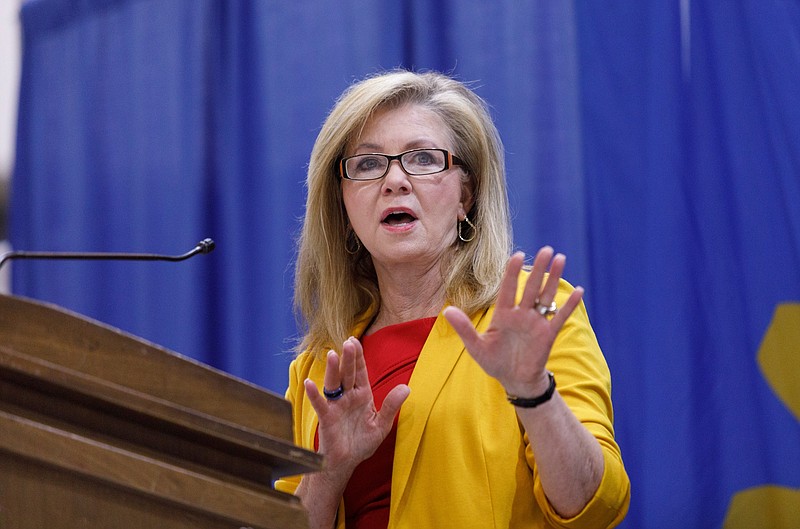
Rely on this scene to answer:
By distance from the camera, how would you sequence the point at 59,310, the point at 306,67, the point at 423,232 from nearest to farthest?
the point at 59,310 → the point at 423,232 → the point at 306,67

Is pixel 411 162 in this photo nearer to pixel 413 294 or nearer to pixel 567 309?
pixel 413 294

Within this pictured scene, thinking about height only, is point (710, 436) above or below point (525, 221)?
below

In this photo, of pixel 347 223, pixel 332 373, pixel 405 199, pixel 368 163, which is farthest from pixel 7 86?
pixel 332 373

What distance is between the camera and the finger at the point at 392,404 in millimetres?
1336

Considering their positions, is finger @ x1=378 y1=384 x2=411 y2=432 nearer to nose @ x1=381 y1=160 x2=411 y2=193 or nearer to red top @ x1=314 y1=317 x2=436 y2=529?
red top @ x1=314 y1=317 x2=436 y2=529

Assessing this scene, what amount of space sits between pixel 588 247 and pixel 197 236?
118 centimetres

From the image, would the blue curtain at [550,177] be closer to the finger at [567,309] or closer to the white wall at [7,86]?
the white wall at [7,86]

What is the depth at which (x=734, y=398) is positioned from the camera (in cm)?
201

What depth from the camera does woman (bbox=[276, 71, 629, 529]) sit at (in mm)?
1211

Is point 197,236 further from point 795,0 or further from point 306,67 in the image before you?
point 795,0

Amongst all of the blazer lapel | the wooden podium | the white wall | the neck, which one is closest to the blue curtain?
the white wall

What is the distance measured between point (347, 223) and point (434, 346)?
0.42 m

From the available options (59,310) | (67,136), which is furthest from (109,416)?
(67,136)

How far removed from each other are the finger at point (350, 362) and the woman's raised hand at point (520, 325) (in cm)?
23
